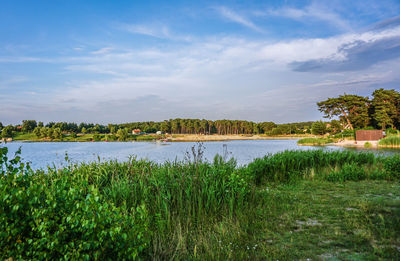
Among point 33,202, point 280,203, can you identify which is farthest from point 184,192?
point 33,202

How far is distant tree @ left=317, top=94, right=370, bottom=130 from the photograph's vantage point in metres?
41.3

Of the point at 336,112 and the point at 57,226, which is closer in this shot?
the point at 57,226

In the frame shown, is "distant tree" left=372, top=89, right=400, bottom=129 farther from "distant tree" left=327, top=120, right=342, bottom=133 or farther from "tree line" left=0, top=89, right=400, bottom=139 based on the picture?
"distant tree" left=327, top=120, right=342, bottom=133

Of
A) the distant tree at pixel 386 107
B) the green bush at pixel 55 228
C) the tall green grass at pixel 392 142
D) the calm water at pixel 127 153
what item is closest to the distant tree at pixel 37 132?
the calm water at pixel 127 153

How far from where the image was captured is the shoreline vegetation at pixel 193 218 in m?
2.01

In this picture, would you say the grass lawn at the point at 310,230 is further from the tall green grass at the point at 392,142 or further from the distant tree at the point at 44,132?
the distant tree at the point at 44,132

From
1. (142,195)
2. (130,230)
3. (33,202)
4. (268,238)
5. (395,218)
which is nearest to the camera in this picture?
(33,202)

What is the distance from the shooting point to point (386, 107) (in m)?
37.0

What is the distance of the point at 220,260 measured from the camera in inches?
114

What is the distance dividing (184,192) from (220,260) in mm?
2062

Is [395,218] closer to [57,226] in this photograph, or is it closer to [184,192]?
[184,192]

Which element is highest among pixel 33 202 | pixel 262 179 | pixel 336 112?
pixel 336 112

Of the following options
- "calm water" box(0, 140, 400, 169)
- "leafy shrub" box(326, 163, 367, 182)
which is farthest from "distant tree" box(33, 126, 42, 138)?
"leafy shrub" box(326, 163, 367, 182)

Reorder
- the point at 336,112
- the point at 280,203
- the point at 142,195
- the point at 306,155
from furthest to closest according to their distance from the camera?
the point at 336,112
the point at 306,155
the point at 280,203
the point at 142,195
